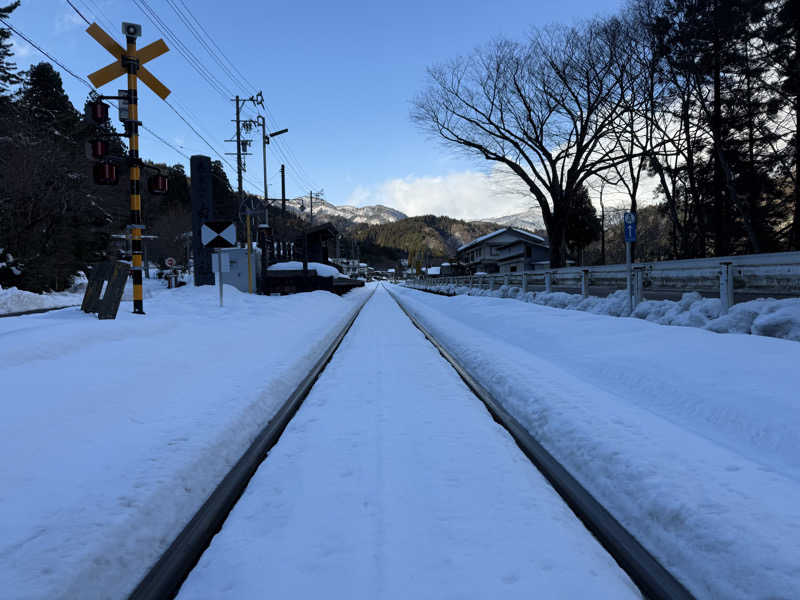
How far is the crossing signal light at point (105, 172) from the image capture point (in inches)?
336

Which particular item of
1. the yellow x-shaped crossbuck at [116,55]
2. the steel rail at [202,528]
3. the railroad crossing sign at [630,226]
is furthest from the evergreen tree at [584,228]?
the steel rail at [202,528]

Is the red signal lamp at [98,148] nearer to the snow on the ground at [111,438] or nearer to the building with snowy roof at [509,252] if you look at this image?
the snow on the ground at [111,438]

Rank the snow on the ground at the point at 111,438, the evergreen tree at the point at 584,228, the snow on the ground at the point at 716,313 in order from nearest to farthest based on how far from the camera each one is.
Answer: the snow on the ground at the point at 111,438, the snow on the ground at the point at 716,313, the evergreen tree at the point at 584,228

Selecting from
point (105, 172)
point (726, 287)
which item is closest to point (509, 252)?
point (726, 287)

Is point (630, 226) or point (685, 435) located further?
point (630, 226)

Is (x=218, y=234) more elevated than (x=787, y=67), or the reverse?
(x=787, y=67)

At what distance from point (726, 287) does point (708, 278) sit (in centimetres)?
86

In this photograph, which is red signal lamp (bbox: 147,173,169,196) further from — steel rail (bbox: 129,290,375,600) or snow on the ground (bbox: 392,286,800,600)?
steel rail (bbox: 129,290,375,600)

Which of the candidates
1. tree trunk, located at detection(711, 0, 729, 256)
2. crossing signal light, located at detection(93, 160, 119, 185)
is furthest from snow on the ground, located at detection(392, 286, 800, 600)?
tree trunk, located at detection(711, 0, 729, 256)

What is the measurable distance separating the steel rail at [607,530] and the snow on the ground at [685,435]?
85mm

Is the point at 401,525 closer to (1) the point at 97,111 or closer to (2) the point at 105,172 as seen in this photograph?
(2) the point at 105,172

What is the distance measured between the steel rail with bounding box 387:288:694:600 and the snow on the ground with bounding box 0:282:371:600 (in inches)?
88.9

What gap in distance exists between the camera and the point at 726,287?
754 cm

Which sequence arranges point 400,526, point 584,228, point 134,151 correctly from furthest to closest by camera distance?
1. point 584,228
2. point 134,151
3. point 400,526
